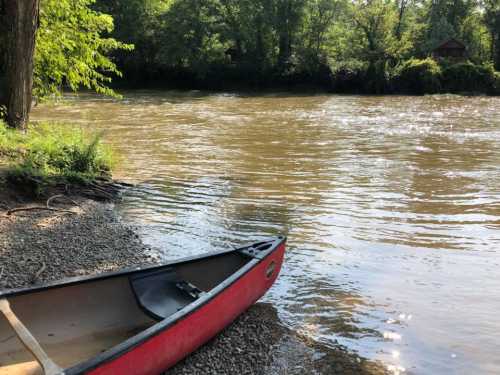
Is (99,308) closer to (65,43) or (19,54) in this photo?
(19,54)

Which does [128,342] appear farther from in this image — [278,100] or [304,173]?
[278,100]

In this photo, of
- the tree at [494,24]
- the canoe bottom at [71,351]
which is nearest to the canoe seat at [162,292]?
the canoe bottom at [71,351]

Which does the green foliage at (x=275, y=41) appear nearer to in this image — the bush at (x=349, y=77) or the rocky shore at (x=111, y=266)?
the bush at (x=349, y=77)

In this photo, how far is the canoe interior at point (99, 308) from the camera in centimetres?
392

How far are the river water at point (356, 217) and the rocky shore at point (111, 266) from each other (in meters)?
0.28

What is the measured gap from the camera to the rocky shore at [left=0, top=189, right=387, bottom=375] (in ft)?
14.0

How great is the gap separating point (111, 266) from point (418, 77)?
118ft

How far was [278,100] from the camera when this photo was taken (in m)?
32.8

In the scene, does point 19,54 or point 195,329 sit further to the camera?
point 19,54

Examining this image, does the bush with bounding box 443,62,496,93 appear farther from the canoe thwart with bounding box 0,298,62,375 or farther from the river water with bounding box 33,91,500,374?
the canoe thwart with bounding box 0,298,62,375

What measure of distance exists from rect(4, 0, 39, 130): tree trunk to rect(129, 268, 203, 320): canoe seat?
23.0 ft

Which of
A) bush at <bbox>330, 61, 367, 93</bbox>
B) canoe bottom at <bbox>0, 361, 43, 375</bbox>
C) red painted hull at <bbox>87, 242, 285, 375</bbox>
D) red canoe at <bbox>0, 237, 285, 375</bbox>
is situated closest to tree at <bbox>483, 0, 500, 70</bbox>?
bush at <bbox>330, 61, 367, 93</bbox>

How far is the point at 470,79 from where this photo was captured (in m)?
37.7

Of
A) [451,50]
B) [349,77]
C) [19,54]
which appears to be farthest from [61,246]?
[451,50]
